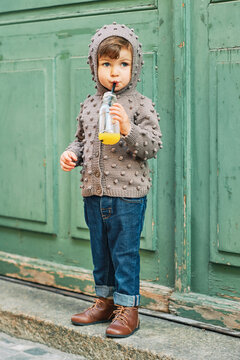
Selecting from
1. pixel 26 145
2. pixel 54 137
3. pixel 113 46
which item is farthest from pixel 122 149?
pixel 26 145

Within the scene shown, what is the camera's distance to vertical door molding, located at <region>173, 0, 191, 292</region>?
3121 mm

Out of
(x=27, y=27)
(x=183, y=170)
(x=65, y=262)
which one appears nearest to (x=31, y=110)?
(x=27, y=27)

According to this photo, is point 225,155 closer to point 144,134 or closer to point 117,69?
point 144,134

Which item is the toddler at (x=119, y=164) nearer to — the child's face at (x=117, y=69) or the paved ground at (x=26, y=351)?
the child's face at (x=117, y=69)

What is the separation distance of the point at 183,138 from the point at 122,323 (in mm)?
1003

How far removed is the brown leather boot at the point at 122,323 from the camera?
2.87 metres

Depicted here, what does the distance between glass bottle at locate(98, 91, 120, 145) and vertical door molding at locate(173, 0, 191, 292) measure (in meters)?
0.59

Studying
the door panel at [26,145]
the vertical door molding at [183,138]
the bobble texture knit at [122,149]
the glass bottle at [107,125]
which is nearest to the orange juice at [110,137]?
the glass bottle at [107,125]

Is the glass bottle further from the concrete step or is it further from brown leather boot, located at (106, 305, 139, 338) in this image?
the concrete step

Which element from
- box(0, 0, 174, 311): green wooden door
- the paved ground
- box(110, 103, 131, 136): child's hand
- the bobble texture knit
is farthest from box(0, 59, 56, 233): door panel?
box(110, 103, 131, 136): child's hand

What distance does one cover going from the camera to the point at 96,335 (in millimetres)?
2936

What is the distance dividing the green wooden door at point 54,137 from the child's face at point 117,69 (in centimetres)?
57

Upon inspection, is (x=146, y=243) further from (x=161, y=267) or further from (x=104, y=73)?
(x=104, y=73)

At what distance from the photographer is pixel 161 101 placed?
129 inches
